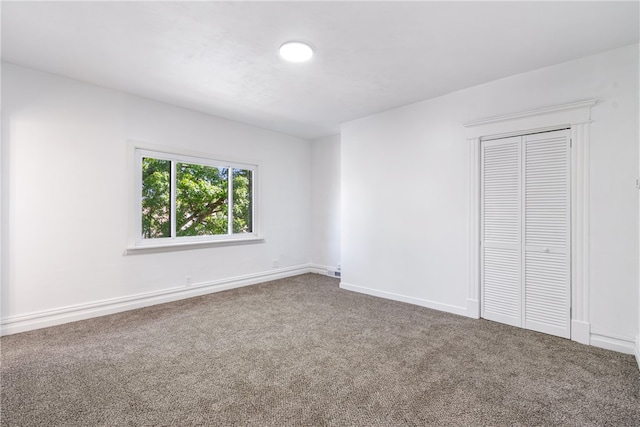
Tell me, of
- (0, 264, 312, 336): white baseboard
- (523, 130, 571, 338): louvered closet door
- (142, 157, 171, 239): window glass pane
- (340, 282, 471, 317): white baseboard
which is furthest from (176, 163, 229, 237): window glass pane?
(523, 130, 571, 338): louvered closet door

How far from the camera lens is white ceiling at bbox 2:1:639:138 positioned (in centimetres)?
211

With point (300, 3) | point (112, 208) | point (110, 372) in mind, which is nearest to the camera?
point (300, 3)

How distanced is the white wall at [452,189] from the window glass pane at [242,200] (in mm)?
1614

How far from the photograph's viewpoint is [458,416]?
1.75m

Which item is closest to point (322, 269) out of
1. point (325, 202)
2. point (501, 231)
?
point (325, 202)

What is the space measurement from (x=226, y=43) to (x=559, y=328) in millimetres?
3951

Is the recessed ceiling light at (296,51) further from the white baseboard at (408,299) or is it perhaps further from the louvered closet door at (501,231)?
the white baseboard at (408,299)

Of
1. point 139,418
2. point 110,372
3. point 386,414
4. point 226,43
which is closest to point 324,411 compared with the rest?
point 386,414

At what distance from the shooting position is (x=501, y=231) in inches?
126

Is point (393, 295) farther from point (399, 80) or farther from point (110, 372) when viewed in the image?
point (110, 372)

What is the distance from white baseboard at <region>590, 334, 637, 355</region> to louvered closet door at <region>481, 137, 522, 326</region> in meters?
0.57

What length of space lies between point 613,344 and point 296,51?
3.70 m

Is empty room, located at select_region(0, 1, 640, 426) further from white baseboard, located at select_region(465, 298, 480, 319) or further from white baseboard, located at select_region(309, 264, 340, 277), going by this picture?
white baseboard, located at select_region(309, 264, 340, 277)

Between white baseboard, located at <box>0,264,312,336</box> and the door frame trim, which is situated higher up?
the door frame trim
